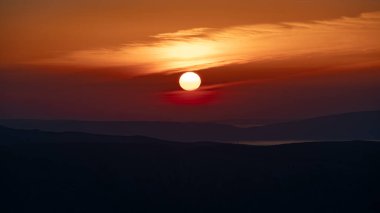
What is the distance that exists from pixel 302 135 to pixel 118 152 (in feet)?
114

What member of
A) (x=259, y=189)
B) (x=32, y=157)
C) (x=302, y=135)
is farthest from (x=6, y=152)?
(x=302, y=135)

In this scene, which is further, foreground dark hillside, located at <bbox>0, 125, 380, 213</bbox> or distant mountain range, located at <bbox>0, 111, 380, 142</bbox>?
distant mountain range, located at <bbox>0, 111, 380, 142</bbox>

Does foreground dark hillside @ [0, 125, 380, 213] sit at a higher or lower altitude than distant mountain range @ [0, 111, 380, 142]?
lower

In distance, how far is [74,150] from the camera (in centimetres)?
4259

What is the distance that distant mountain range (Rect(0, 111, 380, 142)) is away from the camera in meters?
65.9

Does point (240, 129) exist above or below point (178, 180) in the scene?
above

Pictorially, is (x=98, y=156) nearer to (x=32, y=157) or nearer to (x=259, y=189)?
(x=32, y=157)

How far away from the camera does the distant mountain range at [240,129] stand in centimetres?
6588

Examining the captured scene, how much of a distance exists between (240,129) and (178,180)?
4011 centimetres

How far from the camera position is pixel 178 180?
38188mm

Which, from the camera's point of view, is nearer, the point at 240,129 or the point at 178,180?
the point at 178,180

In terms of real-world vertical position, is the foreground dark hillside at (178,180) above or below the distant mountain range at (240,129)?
below

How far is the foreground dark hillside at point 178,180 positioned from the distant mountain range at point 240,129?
1921cm

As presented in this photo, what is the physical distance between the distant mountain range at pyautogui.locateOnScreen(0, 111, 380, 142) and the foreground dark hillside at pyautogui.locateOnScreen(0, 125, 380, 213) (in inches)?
756
